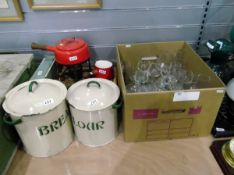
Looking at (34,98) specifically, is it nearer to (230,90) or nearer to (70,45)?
(70,45)

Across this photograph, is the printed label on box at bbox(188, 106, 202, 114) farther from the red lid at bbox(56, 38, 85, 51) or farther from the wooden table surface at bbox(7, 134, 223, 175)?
the red lid at bbox(56, 38, 85, 51)

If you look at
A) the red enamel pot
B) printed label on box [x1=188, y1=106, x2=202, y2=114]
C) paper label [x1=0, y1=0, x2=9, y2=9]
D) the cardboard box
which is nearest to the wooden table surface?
the cardboard box

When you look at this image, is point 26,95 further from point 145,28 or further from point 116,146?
point 145,28

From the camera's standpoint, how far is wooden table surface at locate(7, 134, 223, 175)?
2.33 feet

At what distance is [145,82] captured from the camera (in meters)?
0.91

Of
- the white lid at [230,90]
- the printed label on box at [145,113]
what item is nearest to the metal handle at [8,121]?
the printed label on box at [145,113]

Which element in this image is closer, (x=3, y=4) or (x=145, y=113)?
(x=145, y=113)

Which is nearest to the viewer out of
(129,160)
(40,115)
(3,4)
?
(40,115)

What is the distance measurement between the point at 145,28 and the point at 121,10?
0.14 metres

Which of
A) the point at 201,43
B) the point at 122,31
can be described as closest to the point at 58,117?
the point at 122,31

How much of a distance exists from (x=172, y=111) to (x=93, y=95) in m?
0.28

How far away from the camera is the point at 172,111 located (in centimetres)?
72

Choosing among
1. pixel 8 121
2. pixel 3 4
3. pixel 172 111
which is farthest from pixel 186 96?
pixel 3 4

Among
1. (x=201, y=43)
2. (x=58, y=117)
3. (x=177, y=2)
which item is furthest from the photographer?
(x=201, y=43)
